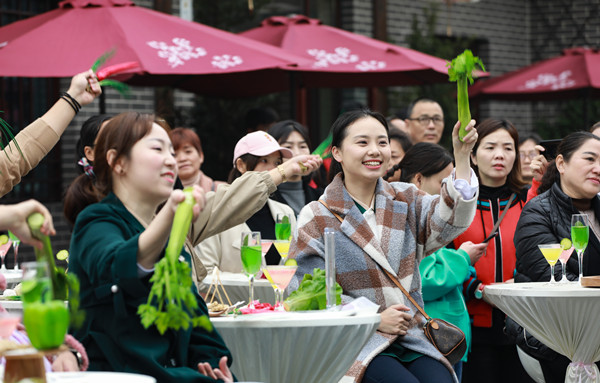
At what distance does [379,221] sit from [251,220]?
5.54 feet

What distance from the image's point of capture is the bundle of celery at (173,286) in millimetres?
2754

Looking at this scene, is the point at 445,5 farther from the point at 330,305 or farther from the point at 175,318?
the point at 175,318

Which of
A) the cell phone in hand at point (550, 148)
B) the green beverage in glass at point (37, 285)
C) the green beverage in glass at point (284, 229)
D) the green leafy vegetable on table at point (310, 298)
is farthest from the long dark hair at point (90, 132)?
the cell phone in hand at point (550, 148)

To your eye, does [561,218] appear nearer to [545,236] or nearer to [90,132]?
[545,236]

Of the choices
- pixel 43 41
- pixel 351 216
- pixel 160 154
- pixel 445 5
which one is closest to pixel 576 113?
pixel 445 5

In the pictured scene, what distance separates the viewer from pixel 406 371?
414 cm

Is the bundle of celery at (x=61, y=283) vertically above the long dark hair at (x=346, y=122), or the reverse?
the long dark hair at (x=346, y=122)

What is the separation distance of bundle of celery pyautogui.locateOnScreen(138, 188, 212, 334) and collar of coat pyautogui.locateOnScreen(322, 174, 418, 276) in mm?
1555

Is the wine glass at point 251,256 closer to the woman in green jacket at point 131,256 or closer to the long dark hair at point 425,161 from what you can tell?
the woman in green jacket at point 131,256

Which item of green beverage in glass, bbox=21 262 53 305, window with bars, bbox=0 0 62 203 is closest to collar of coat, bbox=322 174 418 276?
green beverage in glass, bbox=21 262 53 305

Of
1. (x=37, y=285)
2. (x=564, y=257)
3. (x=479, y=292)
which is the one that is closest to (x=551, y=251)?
(x=564, y=257)

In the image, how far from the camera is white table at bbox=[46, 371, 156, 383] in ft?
8.48

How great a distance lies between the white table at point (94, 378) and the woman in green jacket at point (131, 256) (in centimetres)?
37

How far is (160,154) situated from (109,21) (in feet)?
12.2
